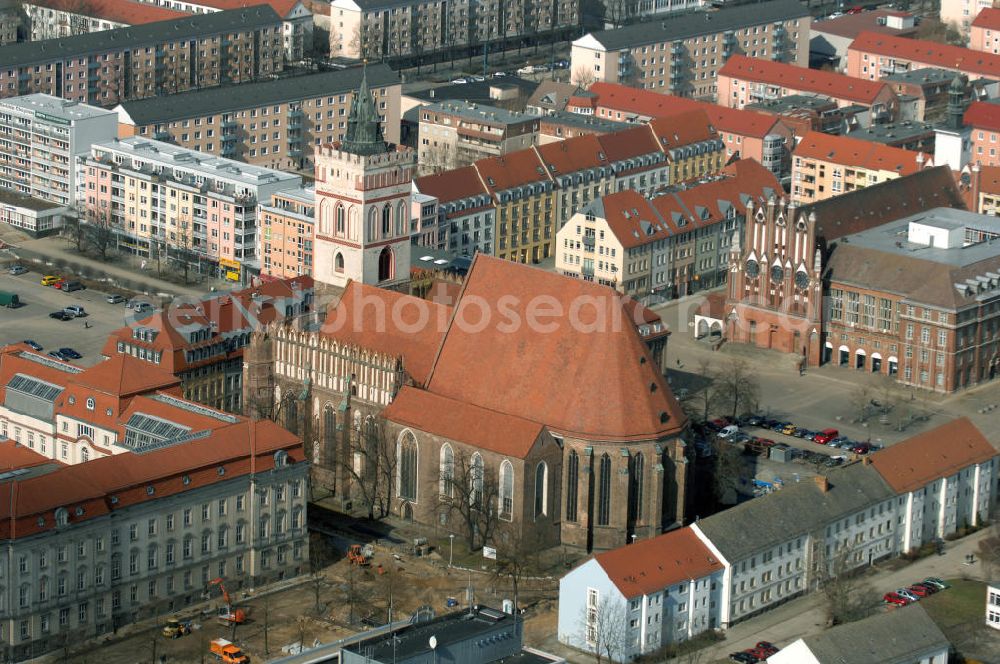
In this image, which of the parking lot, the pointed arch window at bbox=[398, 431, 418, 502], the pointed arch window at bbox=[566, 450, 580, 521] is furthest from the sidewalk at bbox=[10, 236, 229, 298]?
the pointed arch window at bbox=[566, 450, 580, 521]

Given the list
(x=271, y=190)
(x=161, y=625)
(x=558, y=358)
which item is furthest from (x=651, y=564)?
(x=271, y=190)

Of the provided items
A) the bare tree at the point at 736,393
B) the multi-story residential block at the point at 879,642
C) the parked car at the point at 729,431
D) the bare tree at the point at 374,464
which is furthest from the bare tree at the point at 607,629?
the bare tree at the point at 736,393

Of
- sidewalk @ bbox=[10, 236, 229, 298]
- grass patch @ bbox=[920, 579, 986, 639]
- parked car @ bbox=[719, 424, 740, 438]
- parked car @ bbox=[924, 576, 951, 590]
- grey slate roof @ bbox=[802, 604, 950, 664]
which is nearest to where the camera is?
A: grey slate roof @ bbox=[802, 604, 950, 664]

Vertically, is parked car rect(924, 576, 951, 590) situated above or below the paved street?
above

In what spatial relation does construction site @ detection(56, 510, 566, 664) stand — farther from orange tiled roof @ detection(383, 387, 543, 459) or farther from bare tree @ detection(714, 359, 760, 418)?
bare tree @ detection(714, 359, 760, 418)

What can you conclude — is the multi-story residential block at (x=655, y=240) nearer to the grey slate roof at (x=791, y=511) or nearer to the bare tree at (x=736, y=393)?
the bare tree at (x=736, y=393)

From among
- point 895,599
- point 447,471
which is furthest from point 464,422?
point 895,599

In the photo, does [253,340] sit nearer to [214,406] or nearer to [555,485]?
[214,406]
